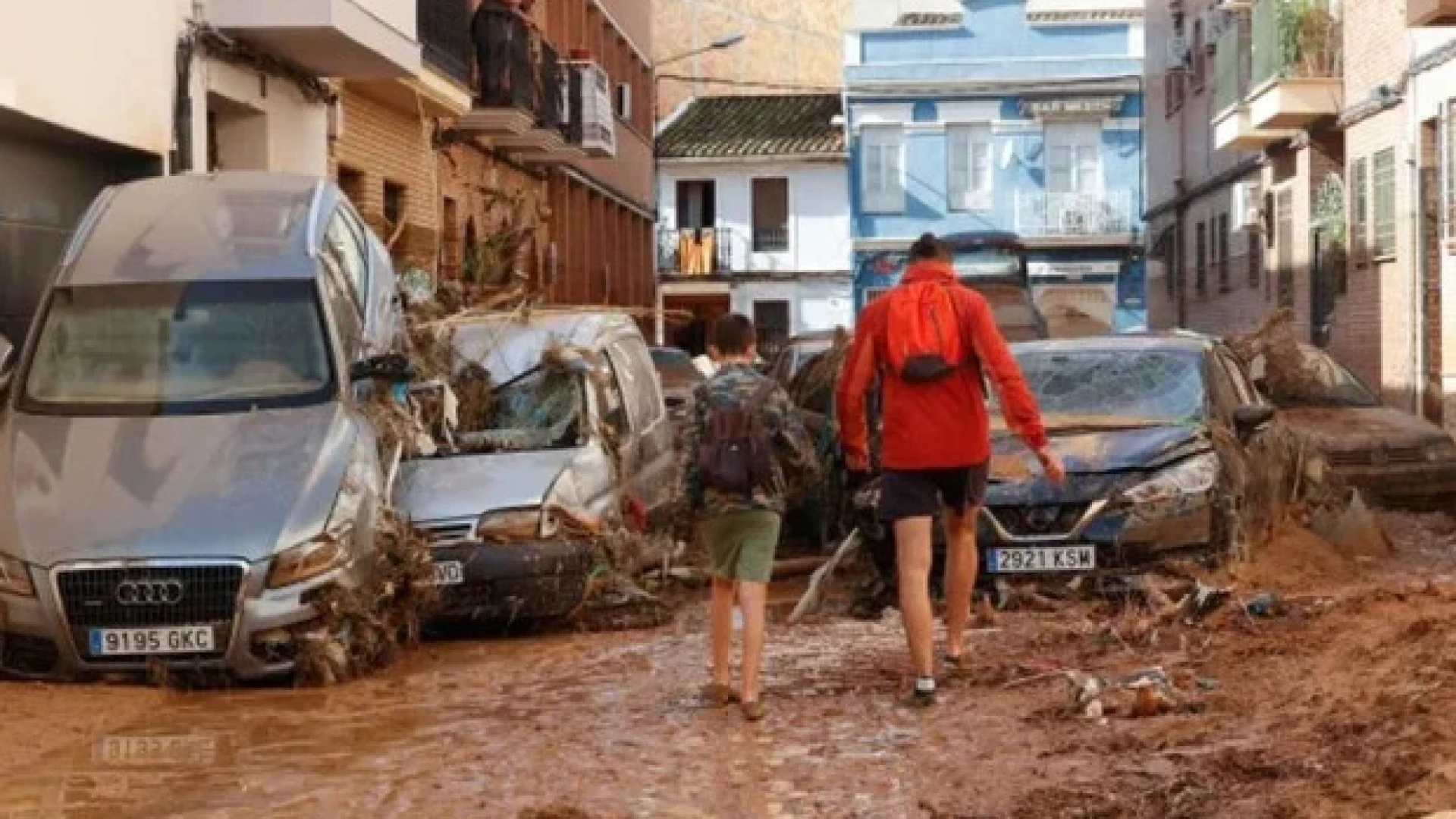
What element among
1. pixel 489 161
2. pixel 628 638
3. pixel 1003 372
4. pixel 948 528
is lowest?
pixel 628 638

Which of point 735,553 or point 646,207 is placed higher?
point 646,207

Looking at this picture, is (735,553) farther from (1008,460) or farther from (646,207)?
(646,207)

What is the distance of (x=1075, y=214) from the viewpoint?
55906mm

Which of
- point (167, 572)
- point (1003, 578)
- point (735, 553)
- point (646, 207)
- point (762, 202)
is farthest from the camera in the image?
point (762, 202)

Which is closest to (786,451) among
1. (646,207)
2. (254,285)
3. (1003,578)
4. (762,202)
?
(1003,578)

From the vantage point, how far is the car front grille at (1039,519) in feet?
38.1

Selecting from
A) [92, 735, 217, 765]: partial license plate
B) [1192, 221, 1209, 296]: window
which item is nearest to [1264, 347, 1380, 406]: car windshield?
[92, 735, 217, 765]: partial license plate

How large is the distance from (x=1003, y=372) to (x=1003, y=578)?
95.0 inches

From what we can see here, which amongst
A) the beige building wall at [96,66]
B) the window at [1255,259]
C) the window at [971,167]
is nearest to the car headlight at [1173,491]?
the beige building wall at [96,66]

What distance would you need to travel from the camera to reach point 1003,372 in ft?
31.2

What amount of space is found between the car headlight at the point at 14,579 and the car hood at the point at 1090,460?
4614 millimetres

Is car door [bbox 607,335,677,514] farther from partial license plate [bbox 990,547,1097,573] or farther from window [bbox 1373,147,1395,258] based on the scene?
window [bbox 1373,147,1395,258]

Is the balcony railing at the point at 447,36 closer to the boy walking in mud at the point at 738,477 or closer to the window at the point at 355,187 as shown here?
the window at the point at 355,187

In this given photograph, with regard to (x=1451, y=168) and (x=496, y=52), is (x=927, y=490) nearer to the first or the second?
(x=1451, y=168)
